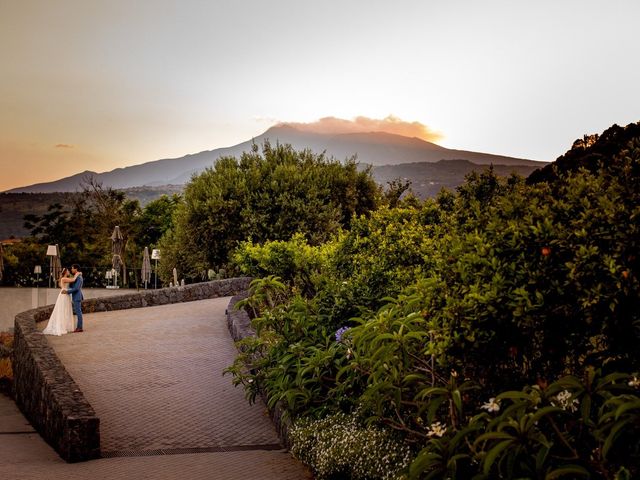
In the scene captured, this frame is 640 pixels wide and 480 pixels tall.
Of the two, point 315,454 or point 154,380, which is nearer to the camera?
point 315,454

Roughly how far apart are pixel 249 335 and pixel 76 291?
6.34 m

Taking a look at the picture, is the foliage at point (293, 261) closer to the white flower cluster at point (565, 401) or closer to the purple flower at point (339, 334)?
the purple flower at point (339, 334)

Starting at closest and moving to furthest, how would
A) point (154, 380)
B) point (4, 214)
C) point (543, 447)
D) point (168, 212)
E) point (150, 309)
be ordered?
point (543, 447)
point (154, 380)
point (150, 309)
point (168, 212)
point (4, 214)

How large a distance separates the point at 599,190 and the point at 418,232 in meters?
4.94

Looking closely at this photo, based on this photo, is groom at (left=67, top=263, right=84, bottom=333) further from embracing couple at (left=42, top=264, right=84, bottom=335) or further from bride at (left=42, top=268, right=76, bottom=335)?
bride at (left=42, top=268, right=76, bottom=335)

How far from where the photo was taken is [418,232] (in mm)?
9664

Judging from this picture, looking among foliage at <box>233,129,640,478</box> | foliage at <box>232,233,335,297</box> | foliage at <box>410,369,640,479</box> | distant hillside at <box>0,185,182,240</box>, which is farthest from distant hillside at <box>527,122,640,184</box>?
distant hillside at <box>0,185,182,240</box>

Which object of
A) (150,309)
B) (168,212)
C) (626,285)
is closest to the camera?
(626,285)

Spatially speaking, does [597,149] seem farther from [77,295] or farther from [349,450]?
[349,450]

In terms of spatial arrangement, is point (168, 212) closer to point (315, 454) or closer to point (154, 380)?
point (154, 380)

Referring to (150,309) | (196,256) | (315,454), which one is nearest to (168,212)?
(196,256)

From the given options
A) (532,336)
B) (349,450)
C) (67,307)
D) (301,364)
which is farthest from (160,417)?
(67,307)

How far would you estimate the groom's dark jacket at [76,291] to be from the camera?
17422 millimetres

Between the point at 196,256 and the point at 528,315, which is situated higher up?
the point at 528,315
